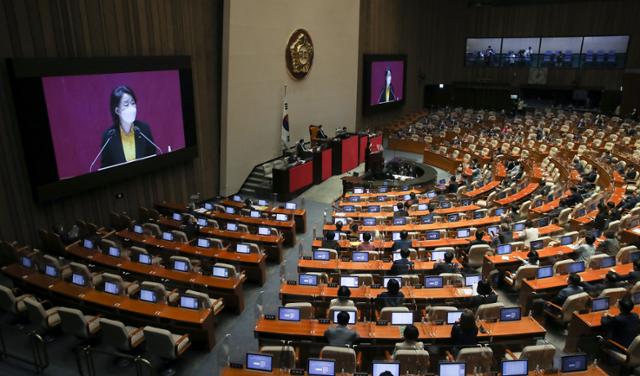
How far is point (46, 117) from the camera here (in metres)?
11.4

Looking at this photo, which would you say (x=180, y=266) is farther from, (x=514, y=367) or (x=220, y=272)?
(x=514, y=367)

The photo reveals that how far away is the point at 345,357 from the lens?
20.4 feet

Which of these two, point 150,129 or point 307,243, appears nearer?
point 307,243

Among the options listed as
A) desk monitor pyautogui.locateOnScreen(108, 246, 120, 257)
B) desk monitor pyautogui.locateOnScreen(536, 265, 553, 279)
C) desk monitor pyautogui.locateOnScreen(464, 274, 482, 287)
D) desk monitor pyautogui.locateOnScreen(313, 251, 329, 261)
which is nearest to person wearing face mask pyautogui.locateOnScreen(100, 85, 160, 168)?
desk monitor pyautogui.locateOnScreen(108, 246, 120, 257)

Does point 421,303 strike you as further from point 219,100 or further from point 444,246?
point 219,100

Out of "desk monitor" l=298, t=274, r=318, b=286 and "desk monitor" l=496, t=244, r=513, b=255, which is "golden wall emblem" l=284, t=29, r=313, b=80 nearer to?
"desk monitor" l=496, t=244, r=513, b=255

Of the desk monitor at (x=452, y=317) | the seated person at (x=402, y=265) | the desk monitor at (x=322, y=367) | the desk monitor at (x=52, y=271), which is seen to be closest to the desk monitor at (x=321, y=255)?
the seated person at (x=402, y=265)

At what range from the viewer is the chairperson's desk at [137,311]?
7.77 meters

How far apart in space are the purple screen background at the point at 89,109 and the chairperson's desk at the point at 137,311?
4.44 meters

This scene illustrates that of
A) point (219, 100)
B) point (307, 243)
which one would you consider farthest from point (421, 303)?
point (219, 100)

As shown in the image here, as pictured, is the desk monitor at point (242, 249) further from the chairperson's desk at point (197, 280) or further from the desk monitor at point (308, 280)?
the desk monitor at point (308, 280)

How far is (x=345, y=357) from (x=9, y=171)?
959 centimetres

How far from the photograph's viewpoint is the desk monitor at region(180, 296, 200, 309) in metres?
7.95

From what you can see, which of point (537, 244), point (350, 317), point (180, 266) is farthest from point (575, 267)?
point (180, 266)
